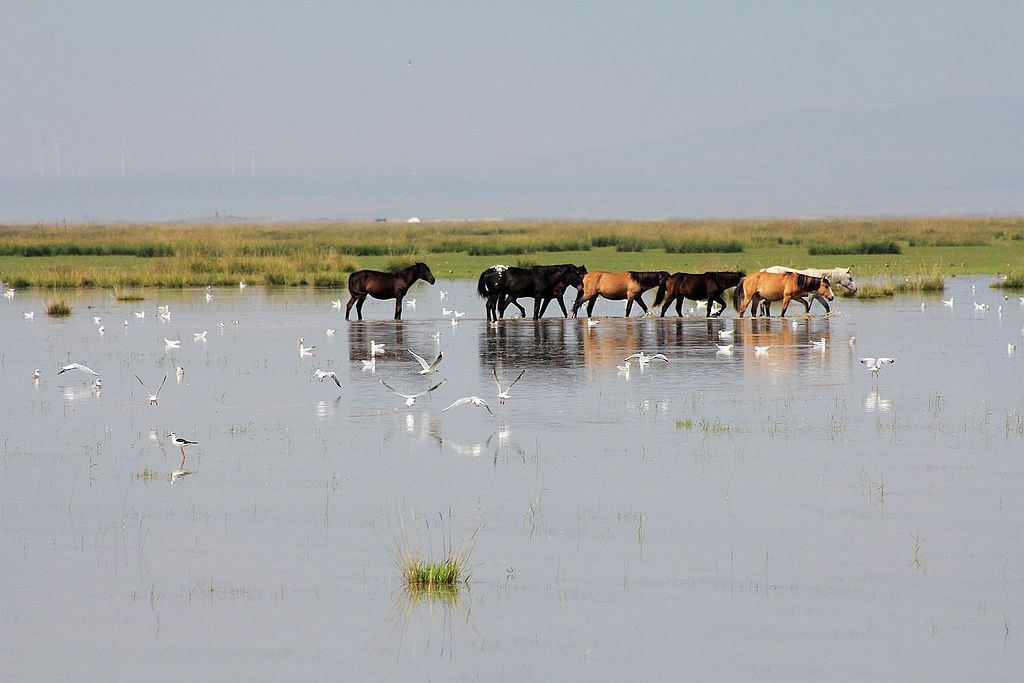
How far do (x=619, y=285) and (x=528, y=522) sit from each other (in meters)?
19.8

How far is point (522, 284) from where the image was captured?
1141 inches

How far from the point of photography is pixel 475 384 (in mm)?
18328

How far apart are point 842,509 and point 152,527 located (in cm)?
455

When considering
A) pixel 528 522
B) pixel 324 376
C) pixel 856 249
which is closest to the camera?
pixel 528 522

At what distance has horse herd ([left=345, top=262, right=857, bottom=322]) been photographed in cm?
2902

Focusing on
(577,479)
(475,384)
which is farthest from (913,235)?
(577,479)

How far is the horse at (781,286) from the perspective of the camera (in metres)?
29.3

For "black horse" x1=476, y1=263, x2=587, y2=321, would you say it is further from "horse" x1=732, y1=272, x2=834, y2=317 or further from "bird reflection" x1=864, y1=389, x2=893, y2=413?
"bird reflection" x1=864, y1=389, x2=893, y2=413

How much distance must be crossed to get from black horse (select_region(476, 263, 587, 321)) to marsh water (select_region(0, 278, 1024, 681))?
8435 mm

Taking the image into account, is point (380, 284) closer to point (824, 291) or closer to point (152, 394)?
point (824, 291)

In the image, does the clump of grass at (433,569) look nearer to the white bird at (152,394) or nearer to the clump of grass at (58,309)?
the white bird at (152,394)

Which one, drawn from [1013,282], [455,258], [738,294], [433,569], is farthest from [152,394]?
[455,258]

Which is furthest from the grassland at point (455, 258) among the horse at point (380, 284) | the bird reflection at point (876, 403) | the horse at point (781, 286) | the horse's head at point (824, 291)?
the bird reflection at point (876, 403)

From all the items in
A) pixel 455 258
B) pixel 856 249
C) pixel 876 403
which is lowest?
pixel 455 258
